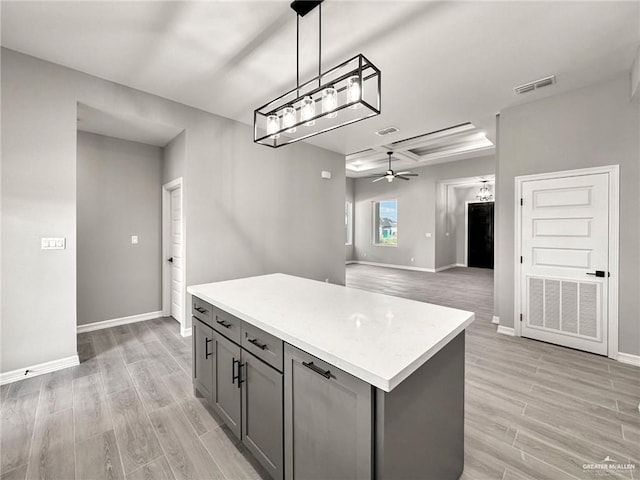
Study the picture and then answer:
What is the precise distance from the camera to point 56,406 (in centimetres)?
221

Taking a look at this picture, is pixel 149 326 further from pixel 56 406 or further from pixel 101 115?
pixel 101 115

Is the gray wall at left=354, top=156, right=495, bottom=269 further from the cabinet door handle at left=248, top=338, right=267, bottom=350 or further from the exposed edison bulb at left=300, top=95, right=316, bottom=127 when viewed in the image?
the cabinet door handle at left=248, top=338, right=267, bottom=350

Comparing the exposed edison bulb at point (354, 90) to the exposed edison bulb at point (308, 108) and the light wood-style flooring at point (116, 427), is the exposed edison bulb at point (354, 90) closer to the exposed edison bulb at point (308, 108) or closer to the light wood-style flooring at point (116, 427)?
the exposed edison bulb at point (308, 108)

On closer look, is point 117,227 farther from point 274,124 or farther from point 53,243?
point 274,124

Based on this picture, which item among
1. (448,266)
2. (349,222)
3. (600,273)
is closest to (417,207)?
(448,266)

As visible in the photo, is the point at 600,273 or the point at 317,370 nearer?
the point at 317,370

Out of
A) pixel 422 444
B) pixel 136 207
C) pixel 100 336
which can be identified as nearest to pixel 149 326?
pixel 100 336

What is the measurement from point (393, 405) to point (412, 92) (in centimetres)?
342

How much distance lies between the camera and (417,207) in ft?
29.6

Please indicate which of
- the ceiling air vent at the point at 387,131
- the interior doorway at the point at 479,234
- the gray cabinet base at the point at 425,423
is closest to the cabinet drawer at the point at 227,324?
the gray cabinet base at the point at 425,423

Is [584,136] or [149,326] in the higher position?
[584,136]

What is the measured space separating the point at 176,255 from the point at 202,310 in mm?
2441

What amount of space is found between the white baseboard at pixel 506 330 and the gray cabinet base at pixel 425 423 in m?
2.68

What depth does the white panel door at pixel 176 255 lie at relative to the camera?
3.93 m
